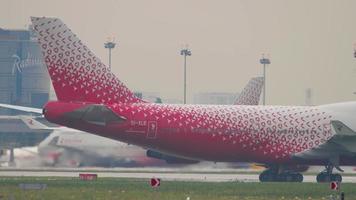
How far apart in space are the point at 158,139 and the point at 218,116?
5096 mm

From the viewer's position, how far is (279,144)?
285ft

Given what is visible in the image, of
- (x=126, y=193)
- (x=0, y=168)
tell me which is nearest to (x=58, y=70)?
(x=126, y=193)

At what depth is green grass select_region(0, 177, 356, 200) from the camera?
208 feet

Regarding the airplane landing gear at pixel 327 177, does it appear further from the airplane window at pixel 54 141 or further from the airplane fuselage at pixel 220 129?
the airplane window at pixel 54 141

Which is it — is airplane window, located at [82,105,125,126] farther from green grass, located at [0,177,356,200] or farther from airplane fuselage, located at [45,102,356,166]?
green grass, located at [0,177,356,200]

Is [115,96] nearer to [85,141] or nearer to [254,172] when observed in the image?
[85,141]

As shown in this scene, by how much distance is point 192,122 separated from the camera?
84000mm

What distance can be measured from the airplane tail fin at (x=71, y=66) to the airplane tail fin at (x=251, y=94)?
28455 mm

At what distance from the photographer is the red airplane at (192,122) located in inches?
3061

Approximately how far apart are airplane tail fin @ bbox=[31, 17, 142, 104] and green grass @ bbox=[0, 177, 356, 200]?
19.1ft

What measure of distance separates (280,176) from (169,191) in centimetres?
2239

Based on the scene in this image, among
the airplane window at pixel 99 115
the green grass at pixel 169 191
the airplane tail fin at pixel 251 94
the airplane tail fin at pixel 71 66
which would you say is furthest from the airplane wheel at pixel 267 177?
the airplane tail fin at pixel 251 94

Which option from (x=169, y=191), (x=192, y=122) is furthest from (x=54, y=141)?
(x=169, y=191)

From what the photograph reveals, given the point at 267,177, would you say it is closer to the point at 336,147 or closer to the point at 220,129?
the point at 336,147
